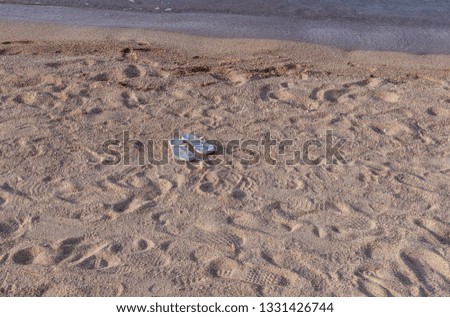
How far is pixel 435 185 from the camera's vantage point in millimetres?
4871

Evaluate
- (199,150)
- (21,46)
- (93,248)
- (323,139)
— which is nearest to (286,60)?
(323,139)

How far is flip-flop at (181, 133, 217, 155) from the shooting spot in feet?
16.8

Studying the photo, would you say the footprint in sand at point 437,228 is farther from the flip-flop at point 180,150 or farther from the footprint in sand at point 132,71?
the footprint in sand at point 132,71

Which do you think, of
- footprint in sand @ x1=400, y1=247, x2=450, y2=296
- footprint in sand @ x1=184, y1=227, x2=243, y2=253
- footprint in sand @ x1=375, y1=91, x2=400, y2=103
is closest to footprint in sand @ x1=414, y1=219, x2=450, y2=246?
footprint in sand @ x1=400, y1=247, x2=450, y2=296

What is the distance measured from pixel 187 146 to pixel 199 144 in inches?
3.9

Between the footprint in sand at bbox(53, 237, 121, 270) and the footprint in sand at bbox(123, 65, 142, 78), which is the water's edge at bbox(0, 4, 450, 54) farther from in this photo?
the footprint in sand at bbox(53, 237, 121, 270)

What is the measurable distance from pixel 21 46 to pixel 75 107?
5.69 feet

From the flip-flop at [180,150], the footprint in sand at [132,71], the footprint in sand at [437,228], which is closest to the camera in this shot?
the footprint in sand at [437,228]

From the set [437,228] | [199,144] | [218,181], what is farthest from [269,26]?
[437,228]

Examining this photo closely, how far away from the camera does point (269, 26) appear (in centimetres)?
816

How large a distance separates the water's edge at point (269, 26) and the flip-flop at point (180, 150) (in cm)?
281

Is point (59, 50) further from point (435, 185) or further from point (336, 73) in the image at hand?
point (435, 185)

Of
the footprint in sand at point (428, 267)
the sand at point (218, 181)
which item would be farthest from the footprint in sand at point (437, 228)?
the footprint in sand at point (428, 267)

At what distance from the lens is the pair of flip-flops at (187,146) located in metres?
5.05
